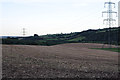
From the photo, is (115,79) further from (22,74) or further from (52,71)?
(22,74)

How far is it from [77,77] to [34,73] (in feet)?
7.85

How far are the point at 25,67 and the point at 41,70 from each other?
1176 millimetres

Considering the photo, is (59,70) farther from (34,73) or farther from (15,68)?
(15,68)

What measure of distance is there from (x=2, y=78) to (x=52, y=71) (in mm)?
2994

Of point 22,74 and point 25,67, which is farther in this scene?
point 25,67

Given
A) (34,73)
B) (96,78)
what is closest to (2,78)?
(34,73)

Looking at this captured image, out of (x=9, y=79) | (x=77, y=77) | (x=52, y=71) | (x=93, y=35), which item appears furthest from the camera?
(x=93, y=35)

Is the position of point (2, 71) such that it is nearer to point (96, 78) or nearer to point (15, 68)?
point (15, 68)

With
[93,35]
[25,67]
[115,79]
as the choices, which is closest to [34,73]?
[25,67]

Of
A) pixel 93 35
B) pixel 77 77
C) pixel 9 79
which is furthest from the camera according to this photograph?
pixel 93 35

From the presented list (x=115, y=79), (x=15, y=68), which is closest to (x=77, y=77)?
(x=115, y=79)

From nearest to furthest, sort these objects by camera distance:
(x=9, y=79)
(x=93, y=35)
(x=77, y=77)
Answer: (x=9, y=79)
(x=77, y=77)
(x=93, y=35)

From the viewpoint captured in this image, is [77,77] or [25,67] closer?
[77,77]

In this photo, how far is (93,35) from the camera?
102m
